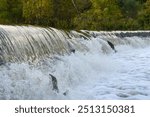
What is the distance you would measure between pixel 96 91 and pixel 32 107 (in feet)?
12.7

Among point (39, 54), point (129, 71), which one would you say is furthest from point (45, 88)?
point (129, 71)

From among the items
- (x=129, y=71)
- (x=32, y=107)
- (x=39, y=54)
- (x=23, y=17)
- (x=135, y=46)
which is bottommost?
(x=23, y=17)

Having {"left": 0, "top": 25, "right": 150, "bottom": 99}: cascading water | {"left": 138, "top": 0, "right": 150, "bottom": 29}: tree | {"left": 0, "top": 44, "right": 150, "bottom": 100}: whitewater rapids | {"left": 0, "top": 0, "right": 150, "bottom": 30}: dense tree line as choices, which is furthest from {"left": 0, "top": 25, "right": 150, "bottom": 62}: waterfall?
{"left": 138, "top": 0, "right": 150, "bottom": 29}: tree

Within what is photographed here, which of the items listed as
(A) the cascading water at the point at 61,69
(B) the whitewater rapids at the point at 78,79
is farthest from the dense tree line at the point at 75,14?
(B) the whitewater rapids at the point at 78,79

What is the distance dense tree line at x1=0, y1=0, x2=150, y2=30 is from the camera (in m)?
→ 36.7

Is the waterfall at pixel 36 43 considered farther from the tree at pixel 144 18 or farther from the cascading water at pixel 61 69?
the tree at pixel 144 18

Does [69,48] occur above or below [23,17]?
above

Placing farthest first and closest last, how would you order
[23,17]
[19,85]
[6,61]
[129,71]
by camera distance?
[23,17], [129,71], [6,61], [19,85]

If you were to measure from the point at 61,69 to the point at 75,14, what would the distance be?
30631 mm

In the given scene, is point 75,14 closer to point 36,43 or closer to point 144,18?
point 144,18

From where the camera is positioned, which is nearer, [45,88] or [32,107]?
[32,107]

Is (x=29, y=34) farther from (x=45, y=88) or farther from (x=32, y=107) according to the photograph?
(x=32, y=107)

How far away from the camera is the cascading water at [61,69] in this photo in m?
9.08

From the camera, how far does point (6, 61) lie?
9.42m
